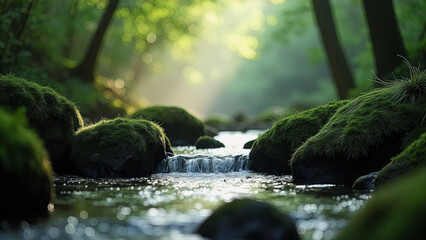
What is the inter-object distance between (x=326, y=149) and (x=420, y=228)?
17.2 feet

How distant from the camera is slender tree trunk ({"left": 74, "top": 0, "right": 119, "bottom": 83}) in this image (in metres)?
23.8

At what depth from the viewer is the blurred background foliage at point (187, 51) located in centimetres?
2130

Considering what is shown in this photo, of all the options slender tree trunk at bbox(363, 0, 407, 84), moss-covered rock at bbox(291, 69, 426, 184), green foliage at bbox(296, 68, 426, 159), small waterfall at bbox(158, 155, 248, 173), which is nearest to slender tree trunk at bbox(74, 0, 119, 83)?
slender tree trunk at bbox(363, 0, 407, 84)

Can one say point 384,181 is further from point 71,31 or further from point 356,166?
point 71,31

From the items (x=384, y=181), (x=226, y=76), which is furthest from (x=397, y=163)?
(x=226, y=76)

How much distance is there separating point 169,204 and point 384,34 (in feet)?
36.2

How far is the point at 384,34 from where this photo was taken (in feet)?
53.8

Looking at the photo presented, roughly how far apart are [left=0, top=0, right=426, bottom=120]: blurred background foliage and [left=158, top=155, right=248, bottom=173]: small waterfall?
10.8 feet

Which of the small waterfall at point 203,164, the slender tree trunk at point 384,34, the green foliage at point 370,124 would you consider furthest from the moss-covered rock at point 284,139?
the slender tree trunk at point 384,34

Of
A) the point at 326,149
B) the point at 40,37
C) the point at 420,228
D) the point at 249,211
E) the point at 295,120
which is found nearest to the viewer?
the point at 420,228

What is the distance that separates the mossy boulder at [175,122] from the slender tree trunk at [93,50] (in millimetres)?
7118

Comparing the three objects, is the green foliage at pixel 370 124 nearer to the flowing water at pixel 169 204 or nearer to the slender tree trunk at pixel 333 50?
the flowing water at pixel 169 204

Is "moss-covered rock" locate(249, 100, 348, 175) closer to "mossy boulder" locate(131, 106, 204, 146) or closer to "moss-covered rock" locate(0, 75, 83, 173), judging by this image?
"moss-covered rock" locate(0, 75, 83, 173)

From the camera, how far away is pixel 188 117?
18.0 m
